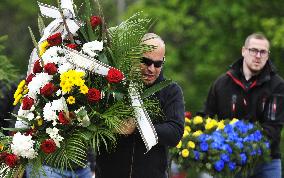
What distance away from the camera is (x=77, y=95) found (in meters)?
5.03

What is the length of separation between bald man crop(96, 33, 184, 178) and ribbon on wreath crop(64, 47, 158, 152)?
0.17 meters

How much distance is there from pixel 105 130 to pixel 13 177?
70 centimetres

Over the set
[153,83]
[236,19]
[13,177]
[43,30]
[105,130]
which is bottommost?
[13,177]

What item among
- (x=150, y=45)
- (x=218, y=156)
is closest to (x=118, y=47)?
(x=150, y=45)

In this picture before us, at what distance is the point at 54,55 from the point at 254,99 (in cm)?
275

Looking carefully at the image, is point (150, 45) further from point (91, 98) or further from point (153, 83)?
point (91, 98)

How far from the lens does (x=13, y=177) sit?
5.03m

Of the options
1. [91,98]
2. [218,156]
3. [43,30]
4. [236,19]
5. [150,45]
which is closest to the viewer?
[91,98]

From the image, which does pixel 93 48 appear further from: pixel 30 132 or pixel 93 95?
pixel 30 132

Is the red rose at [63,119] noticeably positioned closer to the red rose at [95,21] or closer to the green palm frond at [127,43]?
the green palm frond at [127,43]

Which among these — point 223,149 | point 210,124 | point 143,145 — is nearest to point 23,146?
point 143,145

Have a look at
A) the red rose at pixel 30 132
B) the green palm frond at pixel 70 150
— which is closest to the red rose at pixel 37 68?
the red rose at pixel 30 132

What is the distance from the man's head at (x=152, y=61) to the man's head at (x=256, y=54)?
222 cm

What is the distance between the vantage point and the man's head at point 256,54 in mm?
7410
